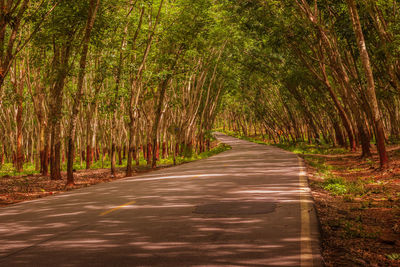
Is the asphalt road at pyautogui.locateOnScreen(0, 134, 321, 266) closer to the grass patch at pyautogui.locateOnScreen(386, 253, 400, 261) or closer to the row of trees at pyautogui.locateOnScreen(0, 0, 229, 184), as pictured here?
the grass patch at pyautogui.locateOnScreen(386, 253, 400, 261)

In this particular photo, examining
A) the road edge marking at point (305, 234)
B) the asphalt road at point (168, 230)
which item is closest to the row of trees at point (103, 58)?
the asphalt road at point (168, 230)

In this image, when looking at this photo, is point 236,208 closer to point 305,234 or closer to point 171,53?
point 305,234

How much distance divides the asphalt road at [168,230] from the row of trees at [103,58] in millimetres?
7043

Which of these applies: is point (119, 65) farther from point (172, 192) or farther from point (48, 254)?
point (48, 254)

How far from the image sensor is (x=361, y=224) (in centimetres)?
755

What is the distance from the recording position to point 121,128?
3891 centimetres

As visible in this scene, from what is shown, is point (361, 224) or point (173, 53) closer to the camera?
point (361, 224)

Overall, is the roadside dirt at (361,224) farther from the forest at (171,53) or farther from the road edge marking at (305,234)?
the forest at (171,53)

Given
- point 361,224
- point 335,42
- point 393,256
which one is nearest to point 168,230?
point 393,256

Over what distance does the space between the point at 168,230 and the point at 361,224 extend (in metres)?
3.55

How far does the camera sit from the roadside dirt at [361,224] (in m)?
5.53

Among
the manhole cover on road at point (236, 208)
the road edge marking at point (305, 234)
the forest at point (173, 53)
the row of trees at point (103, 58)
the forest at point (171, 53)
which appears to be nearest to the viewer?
the road edge marking at point (305, 234)

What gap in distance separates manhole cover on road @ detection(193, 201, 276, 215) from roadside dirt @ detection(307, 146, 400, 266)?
1.10m

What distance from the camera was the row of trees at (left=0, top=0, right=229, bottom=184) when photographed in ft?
58.1
